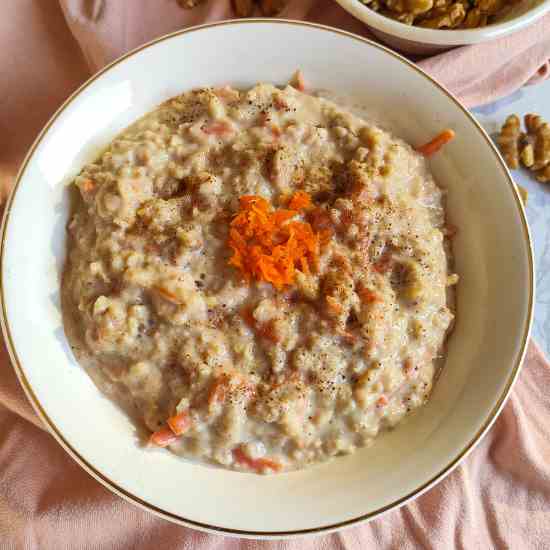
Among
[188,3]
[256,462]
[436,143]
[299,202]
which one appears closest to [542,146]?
[436,143]

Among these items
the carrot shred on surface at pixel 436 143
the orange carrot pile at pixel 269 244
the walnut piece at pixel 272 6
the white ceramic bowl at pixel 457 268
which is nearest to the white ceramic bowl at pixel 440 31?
the white ceramic bowl at pixel 457 268

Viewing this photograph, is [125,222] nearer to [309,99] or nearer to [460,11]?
[309,99]

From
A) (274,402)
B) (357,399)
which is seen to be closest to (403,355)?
(357,399)

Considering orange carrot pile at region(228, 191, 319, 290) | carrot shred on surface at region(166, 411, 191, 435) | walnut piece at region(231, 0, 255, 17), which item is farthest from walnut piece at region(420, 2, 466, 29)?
carrot shred on surface at region(166, 411, 191, 435)

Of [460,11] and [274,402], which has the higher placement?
[460,11]

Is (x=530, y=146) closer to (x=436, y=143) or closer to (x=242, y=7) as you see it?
(x=436, y=143)

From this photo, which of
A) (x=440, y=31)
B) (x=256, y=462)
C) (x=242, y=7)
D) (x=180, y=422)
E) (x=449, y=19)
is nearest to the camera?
(x=180, y=422)

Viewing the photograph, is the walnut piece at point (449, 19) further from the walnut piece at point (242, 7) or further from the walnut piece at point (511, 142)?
the walnut piece at point (242, 7)
